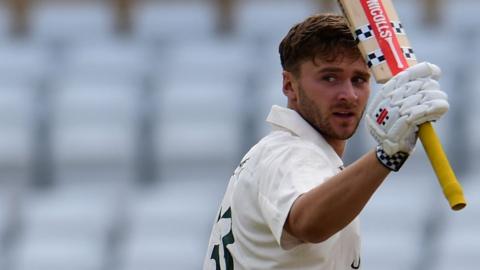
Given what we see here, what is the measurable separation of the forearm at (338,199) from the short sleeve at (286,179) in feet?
0.15

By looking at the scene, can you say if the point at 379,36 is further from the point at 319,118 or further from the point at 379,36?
the point at 319,118

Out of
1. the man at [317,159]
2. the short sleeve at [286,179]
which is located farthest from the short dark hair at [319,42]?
the short sleeve at [286,179]

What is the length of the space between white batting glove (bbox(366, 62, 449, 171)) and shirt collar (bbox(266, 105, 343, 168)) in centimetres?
34

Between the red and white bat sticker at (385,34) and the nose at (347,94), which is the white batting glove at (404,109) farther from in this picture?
the nose at (347,94)

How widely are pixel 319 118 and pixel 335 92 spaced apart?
9cm

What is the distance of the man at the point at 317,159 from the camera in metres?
2.71

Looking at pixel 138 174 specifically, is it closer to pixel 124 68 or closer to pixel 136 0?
pixel 124 68

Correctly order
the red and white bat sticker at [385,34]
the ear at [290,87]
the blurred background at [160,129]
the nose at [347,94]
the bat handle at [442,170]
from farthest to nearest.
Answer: the blurred background at [160,129] < the ear at [290,87] < the nose at [347,94] < the red and white bat sticker at [385,34] < the bat handle at [442,170]

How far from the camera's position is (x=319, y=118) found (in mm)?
3070

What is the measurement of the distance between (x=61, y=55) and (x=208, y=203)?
1.71m

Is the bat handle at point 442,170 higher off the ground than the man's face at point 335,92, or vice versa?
the man's face at point 335,92

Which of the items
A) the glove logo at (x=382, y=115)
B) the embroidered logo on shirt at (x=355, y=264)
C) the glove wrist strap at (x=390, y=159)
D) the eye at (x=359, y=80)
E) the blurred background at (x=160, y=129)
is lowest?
the blurred background at (x=160, y=129)

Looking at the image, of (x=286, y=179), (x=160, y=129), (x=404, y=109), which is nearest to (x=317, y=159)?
(x=286, y=179)

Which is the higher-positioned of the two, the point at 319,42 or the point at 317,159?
the point at 319,42
